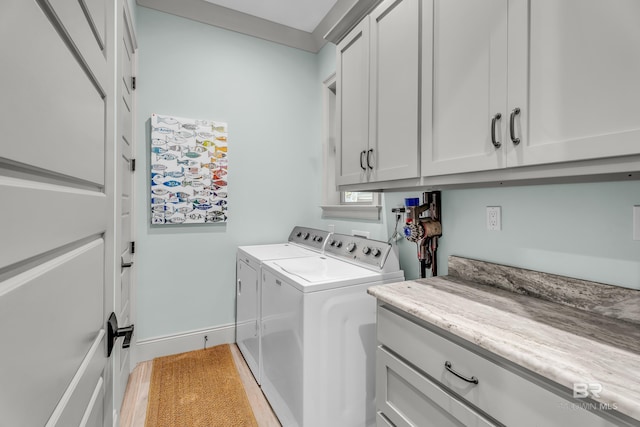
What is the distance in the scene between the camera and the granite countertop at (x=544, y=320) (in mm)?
668

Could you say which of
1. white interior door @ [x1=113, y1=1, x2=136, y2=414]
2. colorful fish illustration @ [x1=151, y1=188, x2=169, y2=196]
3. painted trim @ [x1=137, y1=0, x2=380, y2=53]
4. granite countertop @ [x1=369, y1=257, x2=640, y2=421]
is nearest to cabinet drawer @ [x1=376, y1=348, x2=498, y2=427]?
granite countertop @ [x1=369, y1=257, x2=640, y2=421]

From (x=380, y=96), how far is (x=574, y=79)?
84 centimetres

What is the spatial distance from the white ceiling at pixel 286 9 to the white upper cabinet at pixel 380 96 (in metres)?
1.07

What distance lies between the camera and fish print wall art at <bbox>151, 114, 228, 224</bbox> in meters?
2.37

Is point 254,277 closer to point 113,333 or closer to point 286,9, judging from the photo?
point 113,333

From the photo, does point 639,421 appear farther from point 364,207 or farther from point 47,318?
point 364,207

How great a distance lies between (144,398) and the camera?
76.4 inches

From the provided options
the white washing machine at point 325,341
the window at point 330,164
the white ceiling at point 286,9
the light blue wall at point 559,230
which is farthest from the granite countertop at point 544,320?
the white ceiling at point 286,9

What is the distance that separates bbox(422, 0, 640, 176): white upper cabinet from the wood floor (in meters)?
1.73

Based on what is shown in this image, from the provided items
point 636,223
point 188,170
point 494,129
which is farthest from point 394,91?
point 188,170

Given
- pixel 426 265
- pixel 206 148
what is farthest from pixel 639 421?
pixel 206 148

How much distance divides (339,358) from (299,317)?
311 millimetres

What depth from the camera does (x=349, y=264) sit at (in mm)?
1922

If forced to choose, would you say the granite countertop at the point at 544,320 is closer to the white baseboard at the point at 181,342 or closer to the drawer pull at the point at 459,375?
the drawer pull at the point at 459,375
